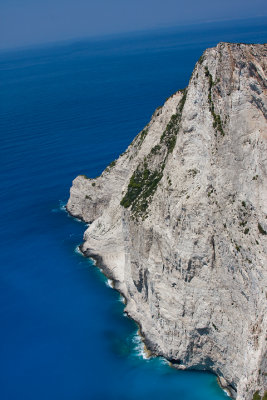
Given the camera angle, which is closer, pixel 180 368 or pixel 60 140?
pixel 180 368

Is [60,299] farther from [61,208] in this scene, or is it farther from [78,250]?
[61,208]

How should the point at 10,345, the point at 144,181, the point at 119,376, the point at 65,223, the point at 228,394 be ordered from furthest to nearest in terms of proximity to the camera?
the point at 65,223, the point at 144,181, the point at 10,345, the point at 119,376, the point at 228,394

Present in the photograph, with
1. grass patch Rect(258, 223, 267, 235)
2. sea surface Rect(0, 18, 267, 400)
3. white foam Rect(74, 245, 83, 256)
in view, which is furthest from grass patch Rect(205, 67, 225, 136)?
white foam Rect(74, 245, 83, 256)

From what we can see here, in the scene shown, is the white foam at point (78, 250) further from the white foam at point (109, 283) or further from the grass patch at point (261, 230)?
the grass patch at point (261, 230)

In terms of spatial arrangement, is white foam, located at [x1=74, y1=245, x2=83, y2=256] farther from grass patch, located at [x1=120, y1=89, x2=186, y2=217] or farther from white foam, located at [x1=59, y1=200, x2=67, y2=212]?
grass patch, located at [x1=120, y1=89, x2=186, y2=217]

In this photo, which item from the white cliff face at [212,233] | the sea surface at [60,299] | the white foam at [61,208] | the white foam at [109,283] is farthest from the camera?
the white foam at [61,208]

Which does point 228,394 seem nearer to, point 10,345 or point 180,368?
point 180,368

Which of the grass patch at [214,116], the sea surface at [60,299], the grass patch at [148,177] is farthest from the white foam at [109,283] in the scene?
the grass patch at [214,116]

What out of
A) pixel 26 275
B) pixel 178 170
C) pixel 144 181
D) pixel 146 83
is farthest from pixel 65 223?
pixel 146 83
